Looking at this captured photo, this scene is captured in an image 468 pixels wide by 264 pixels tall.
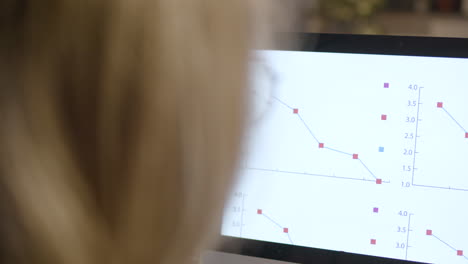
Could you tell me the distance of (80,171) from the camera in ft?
1.02

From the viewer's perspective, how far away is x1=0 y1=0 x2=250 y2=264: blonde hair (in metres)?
0.29

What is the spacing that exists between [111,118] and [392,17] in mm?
1104

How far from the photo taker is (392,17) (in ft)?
4.20

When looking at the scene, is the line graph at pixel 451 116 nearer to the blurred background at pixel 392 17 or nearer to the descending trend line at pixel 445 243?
the descending trend line at pixel 445 243

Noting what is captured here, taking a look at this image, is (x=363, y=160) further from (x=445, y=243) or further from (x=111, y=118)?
(x=111, y=118)

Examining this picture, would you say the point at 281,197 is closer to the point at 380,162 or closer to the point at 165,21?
the point at 380,162

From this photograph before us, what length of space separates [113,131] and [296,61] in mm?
315

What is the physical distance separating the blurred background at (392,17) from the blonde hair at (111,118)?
0.84m

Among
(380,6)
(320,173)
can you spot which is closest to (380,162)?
(320,173)

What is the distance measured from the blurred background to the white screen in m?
0.56

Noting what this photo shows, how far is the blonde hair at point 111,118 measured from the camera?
0.95 ft

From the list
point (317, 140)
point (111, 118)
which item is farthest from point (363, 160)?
point (111, 118)

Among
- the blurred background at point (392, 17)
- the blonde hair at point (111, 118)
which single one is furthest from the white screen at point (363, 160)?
the blurred background at point (392, 17)

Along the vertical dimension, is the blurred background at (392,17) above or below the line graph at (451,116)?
above
